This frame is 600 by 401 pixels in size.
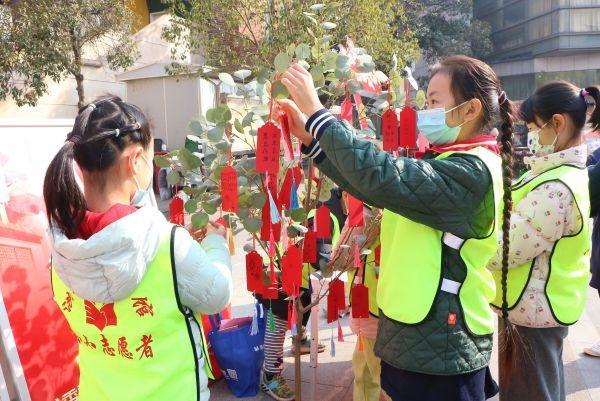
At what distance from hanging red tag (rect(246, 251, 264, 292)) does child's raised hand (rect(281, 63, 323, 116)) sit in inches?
27.0

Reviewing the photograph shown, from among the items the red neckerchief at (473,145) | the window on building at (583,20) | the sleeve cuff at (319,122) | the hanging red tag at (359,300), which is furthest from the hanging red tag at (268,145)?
the window on building at (583,20)

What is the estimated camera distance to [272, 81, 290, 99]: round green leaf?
150 cm

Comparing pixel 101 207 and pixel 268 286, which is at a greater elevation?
pixel 101 207

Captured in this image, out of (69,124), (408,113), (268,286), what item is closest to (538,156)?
(408,113)

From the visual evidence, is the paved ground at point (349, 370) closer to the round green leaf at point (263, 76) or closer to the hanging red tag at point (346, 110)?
the hanging red tag at point (346, 110)

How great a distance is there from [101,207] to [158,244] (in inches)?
7.6

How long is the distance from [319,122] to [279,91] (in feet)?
0.95

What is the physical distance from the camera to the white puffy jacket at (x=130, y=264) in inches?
48.8

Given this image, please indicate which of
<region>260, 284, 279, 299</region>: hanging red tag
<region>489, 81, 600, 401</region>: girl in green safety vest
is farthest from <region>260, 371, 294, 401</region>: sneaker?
<region>489, 81, 600, 401</region>: girl in green safety vest

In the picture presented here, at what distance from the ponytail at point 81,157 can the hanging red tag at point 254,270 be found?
25.8 inches

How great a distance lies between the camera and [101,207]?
1.35 meters

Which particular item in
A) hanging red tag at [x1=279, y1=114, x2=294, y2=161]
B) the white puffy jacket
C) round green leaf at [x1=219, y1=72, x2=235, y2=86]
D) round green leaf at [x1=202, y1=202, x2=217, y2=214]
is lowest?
the white puffy jacket

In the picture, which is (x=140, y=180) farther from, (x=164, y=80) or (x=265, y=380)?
(x=164, y=80)

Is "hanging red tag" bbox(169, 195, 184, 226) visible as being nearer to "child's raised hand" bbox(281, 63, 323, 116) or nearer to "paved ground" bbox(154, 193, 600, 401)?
"child's raised hand" bbox(281, 63, 323, 116)
